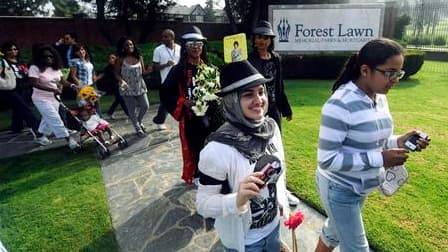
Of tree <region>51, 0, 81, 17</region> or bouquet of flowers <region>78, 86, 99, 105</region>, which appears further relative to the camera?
tree <region>51, 0, 81, 17</region>

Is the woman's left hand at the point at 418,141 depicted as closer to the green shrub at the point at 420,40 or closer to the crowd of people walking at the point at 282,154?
the crowd of people walking at the point at 282,154

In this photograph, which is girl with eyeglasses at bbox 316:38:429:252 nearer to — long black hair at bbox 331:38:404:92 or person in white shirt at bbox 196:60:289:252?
long black hair at bbox 331:38:404:92

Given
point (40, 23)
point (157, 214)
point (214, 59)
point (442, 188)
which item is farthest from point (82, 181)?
point (40, 23)

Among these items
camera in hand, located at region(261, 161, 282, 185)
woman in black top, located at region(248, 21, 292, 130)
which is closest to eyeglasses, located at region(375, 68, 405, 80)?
camera in hand, located at region(261, 161, 282, 185)

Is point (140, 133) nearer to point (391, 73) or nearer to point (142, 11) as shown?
point (391, 73)

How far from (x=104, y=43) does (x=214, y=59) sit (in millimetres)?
8286

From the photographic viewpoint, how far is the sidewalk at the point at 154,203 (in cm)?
346

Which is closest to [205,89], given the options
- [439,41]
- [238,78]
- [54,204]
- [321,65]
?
[238,78]

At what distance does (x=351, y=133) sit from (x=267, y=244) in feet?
2.69

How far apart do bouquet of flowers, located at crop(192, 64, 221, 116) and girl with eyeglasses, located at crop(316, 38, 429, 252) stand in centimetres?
149

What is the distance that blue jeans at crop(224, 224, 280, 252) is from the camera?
6.47 feet

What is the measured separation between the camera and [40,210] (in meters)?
4.12

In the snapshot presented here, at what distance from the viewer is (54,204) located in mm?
4266

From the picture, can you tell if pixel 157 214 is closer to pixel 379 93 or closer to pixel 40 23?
pixel 379 93
